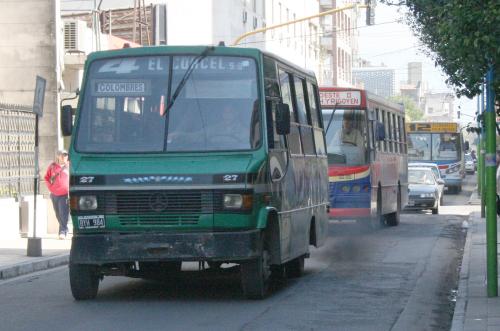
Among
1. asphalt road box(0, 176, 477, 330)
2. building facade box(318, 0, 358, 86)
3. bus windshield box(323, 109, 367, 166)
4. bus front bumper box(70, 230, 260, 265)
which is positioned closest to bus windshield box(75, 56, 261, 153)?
bus front bumper box(70, 230, 260, 265)

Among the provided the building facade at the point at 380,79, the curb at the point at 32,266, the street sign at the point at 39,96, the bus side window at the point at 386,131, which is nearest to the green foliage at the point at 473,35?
the curb at the point at 32,266

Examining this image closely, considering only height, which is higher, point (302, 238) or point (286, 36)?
point (286, 36)

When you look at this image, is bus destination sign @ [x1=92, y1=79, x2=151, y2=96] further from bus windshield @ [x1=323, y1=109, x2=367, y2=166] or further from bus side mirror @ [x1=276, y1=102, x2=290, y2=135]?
bus windshield @ [x1=323, y1=109, x2=367, y2=166]

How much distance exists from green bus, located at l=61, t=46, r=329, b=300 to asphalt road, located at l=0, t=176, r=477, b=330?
20.2 inches

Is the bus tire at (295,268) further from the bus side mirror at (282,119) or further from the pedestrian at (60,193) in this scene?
the pedestrian at (60,193)

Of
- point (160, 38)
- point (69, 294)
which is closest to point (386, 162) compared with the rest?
point (69, 294)

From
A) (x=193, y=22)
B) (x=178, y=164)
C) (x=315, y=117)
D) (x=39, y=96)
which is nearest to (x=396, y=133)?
(x=39, y=96)

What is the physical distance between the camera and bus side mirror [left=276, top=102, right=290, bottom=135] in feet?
41.5

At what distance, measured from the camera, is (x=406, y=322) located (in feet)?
36.5

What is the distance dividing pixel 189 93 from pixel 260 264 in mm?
2080

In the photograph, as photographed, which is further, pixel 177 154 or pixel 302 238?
pixel 302 238

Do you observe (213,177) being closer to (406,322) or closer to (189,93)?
(189,93)

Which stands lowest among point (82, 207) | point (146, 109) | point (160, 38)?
point (82, 207)

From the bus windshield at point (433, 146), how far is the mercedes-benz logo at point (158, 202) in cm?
4034
